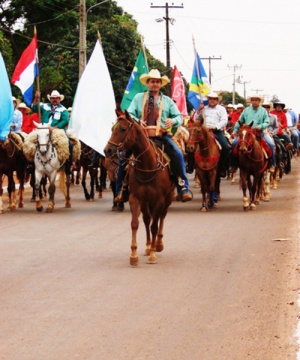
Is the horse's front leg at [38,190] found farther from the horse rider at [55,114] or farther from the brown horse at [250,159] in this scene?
the brown horse at [250,159]

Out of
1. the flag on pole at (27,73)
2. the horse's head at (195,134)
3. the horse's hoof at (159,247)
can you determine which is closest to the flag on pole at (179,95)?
the flag on pole at (27,73)

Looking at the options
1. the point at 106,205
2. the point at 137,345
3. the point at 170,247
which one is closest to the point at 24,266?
the point at 170,247

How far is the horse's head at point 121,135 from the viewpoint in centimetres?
1275

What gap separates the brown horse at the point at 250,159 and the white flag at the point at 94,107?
3.05 meters

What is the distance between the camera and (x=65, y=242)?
15609mm

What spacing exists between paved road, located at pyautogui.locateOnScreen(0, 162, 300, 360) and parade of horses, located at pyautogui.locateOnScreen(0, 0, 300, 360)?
3 cm

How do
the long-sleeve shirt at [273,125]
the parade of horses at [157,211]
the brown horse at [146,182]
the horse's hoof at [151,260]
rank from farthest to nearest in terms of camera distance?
the long-sleeve shirt at [273,125] < the horse's hoof at [151,260] < the brown horse at [146,182] < the parade of horses at [157,211]

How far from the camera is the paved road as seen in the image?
8.48 metres

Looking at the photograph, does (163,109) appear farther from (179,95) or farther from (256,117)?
(179,95)

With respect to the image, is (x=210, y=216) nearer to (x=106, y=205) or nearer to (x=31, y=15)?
(x=106, y=205)

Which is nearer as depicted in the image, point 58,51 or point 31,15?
point 58,51

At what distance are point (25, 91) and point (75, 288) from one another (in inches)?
522

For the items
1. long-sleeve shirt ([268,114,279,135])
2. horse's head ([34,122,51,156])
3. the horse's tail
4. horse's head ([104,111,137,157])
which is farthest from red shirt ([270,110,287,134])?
horse's head ([104,111,137,157])

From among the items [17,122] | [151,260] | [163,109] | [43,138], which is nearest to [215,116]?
[43,138]
